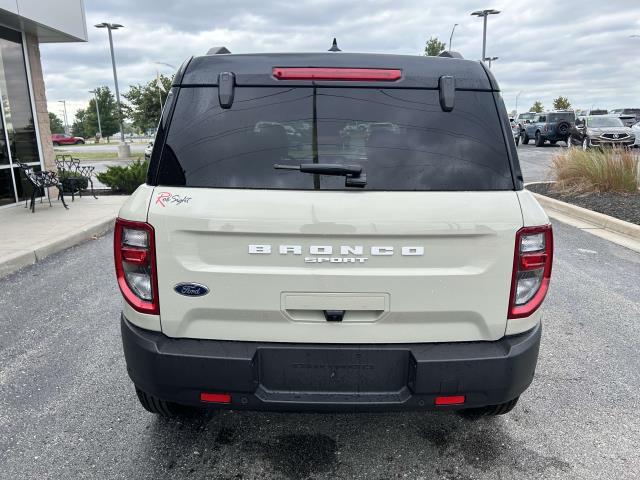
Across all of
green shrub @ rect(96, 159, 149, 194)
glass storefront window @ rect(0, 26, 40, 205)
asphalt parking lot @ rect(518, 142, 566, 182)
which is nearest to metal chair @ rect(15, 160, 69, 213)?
glass storefront window @ rect(0, 26, 40, 205)

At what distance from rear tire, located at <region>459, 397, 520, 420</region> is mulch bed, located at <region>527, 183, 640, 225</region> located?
6952 mm

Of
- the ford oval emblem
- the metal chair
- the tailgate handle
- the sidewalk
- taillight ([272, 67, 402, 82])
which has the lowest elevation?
the sidewalk

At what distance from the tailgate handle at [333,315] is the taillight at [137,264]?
0.74 meters

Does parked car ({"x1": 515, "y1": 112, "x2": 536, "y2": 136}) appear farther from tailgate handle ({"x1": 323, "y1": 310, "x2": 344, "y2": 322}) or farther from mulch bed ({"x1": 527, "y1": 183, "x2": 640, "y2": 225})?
tailgate handle ({"x1": 323, "y1": 310, "x2": 344, "y2": 322})

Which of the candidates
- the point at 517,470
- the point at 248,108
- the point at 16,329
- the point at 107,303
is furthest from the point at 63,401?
the point at 517,470

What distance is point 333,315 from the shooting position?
2150 millimetres

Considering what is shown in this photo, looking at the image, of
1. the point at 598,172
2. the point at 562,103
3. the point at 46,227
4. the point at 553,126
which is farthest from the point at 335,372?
the point at 562,103

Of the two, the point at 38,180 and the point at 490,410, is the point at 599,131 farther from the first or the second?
the point at 490,410

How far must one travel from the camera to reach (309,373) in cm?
217

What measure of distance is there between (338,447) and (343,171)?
5.09ft

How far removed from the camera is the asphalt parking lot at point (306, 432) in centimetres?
257

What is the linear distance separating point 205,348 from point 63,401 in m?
1.64

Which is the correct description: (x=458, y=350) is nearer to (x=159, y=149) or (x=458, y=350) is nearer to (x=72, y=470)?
(x=159, y=149)

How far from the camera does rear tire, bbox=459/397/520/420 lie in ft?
8.64
